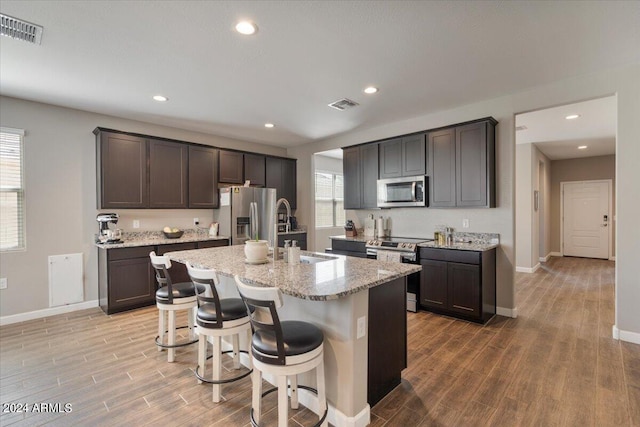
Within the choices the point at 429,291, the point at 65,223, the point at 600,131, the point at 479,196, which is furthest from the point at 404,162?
the point at 65,223

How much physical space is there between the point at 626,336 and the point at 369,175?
3.53m

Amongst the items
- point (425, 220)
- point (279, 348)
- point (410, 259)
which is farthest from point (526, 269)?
point (279, 348)

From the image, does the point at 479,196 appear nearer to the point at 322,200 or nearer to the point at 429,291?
the point at 429,291

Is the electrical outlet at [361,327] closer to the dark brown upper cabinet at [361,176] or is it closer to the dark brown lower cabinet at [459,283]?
the dark brown lower cabinet at [459,283]

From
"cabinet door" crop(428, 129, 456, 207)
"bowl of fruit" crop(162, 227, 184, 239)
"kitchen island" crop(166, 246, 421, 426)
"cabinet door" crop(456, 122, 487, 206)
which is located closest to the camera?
"kitchen island" crop(166, 246, 421, 426)

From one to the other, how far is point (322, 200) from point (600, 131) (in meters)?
5.71

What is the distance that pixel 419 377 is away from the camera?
2.45 meters

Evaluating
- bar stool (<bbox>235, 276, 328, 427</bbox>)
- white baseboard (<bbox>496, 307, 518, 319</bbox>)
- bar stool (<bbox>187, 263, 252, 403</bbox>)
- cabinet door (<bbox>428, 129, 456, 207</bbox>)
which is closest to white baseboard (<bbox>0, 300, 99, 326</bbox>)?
bar stool (<bbox>187, 263, 252, 403</bbox>)

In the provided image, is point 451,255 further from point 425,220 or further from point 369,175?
point 369,175

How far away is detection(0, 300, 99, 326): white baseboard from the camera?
369 centimetres

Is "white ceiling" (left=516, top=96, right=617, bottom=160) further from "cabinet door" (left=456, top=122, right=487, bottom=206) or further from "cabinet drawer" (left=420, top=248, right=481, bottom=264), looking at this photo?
"cabinet drawer" (left=420, top=248, right=481, bottom=264)

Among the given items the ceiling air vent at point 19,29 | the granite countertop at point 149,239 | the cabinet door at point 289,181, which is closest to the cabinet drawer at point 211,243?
the granite countertop at point 149,239

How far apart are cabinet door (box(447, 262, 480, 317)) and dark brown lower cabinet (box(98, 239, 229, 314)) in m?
3.62

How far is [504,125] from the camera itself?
3.83m
